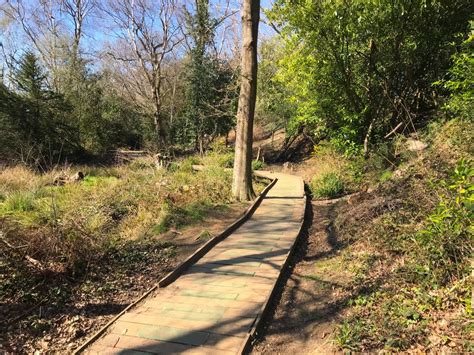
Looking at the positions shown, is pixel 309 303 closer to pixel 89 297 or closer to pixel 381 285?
pixel 381 285

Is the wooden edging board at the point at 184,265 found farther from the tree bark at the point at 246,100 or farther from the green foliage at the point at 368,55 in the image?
the green foliage at the point at 368,55

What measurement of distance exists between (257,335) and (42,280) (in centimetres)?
292

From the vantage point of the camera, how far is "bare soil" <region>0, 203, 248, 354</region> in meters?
3.52

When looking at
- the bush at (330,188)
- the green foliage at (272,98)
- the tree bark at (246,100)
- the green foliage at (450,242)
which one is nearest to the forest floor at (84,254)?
the tree bark at (246,100)

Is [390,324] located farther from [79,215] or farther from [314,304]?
[79,215]

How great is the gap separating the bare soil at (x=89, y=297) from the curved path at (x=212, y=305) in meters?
0.41

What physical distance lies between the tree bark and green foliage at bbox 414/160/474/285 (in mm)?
5434

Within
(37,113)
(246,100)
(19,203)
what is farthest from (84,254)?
(37,113)

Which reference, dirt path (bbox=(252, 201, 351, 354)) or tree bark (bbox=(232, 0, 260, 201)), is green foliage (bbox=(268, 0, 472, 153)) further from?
dirt path (bbox=(252, 201, 351, 354))

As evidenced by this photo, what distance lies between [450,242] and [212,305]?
2.65 metres

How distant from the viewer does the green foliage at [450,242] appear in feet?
10.8

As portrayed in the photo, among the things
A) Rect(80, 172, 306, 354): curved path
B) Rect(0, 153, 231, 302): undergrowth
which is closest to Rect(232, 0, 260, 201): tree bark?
Rect(0, 153, 231, 302): undergrowth

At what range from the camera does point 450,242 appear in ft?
11.3

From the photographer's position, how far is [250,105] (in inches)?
336
